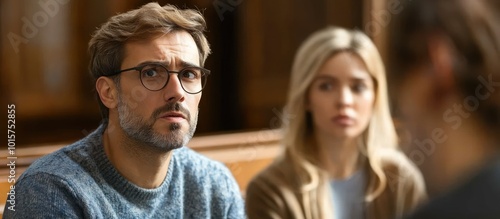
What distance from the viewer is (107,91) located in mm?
907

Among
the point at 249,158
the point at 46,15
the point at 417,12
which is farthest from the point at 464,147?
the point at 46,15

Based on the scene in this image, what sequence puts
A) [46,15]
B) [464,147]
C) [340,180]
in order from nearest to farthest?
[464,147] → [46,15] → [340,180]

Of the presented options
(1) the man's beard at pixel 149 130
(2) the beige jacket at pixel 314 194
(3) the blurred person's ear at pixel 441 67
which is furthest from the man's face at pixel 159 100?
(3) the blurred person's ear at pixel 441 67

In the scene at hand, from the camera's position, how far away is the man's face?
2.87 ft

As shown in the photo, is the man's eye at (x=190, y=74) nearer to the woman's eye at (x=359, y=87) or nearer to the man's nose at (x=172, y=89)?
the man's nose at (x=172, y=89)

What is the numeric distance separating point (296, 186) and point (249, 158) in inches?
2.9

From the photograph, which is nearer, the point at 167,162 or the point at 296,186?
the point at 167,162

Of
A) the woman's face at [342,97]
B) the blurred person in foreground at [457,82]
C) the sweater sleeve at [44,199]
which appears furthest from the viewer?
the woman's face at [342,97]

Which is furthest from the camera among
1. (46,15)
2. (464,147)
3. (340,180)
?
(340,180)

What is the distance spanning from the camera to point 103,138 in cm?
92

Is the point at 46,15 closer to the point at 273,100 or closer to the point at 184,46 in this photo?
the point at 184,46

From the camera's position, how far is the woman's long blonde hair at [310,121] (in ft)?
3.42

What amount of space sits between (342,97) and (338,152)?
0.08 meters

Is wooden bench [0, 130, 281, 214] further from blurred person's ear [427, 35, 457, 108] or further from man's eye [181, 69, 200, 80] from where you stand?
blurred person's ear [427, 35, 457, 108]
